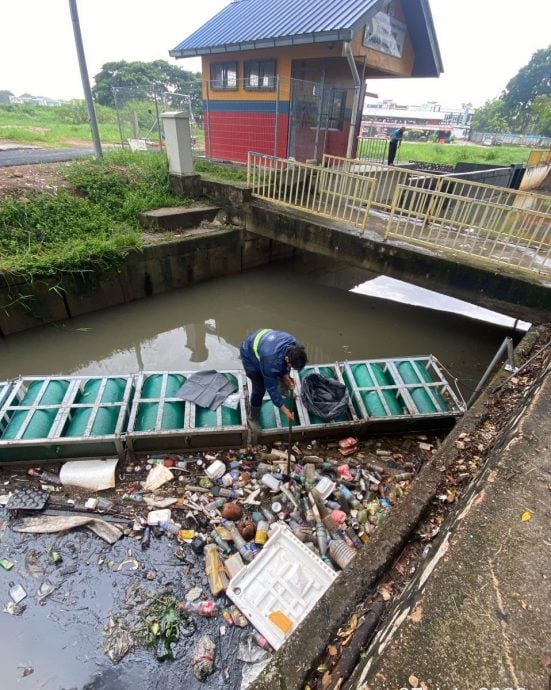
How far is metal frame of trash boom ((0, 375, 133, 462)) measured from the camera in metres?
3.34

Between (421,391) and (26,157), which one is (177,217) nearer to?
(421,391)

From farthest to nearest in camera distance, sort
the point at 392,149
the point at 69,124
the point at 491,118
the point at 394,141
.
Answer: the point at 491,118 → the point at 69,124 → the point at 392,149 → the point at 394,141

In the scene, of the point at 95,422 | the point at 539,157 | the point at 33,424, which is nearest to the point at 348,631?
the point at 95,422

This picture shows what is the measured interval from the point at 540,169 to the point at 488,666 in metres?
20.3

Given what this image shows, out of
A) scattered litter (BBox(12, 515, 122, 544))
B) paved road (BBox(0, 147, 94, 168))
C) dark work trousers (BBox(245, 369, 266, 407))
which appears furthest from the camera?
paved road (BBox(0, 147, 94, 168))

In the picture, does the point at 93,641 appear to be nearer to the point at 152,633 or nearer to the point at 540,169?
the point at 152,633

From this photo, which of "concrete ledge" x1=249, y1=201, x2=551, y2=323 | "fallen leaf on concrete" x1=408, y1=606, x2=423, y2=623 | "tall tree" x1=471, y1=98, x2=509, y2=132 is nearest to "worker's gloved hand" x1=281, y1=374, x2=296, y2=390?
"fallen leaf on concrete" x1=408, y1=606, x2=423, y2=623

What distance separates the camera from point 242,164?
10.2 m

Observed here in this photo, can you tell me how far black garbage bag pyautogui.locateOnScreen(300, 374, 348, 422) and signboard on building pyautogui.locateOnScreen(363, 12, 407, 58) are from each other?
→ 9552 mm

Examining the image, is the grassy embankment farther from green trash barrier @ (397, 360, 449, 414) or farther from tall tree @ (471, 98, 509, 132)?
tall tree @ (471, 98, 509, 132)

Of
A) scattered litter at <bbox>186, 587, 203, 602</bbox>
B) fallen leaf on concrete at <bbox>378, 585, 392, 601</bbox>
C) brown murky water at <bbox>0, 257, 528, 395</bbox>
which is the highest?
fallen leaf on concrete at <bbox>378, 585, 392, 601</bbox>

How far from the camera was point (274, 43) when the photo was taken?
828 centimetres

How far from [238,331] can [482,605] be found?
5.33 metres

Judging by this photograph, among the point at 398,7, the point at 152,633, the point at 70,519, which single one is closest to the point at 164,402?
the point at 70,519
